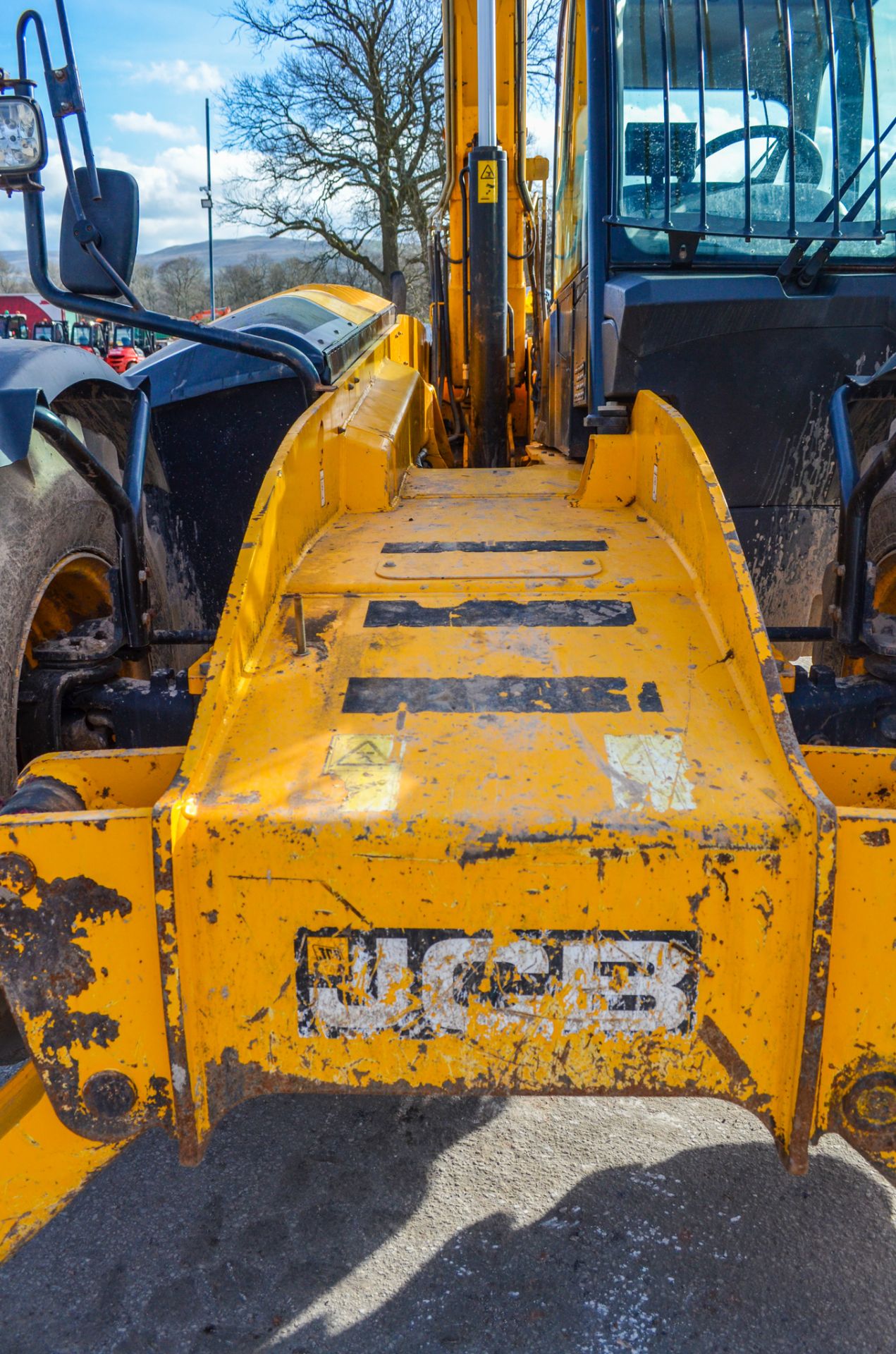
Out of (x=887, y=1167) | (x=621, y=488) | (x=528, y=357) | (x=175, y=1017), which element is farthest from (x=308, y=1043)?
(x=528, y=357)

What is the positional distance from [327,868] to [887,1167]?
1.00 metres

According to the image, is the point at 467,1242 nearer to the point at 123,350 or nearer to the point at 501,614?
the point at 501,614

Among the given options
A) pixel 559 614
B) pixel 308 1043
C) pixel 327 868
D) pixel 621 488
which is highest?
pixel 621 488

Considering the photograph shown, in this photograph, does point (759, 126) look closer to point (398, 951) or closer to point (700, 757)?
point (700, 757)

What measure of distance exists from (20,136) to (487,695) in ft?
4.57

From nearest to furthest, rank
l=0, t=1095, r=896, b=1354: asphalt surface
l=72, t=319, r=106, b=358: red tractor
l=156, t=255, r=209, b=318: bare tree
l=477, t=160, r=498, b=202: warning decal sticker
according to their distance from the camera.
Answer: l=0, t=1095, r=896, b=1354: asphalt surface, l=477, t=160, r=498, b=202: warning decal sticker, l=72, t=319, r=106, b=358: red tractor, l=156, t=255, r=209, b=318: bare tree

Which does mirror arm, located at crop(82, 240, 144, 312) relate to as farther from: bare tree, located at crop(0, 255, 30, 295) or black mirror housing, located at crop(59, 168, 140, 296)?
bare tree, located at crop(0, 255, 30, 295)

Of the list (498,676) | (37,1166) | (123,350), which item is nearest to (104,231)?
(498,676)

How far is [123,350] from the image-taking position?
21.8 metres

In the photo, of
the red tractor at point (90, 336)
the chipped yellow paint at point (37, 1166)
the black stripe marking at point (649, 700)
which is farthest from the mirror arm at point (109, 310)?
the red tractor at point (90, 336)

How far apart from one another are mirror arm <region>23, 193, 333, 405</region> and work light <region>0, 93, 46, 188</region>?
0.16m

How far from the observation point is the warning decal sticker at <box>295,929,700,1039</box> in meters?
1.50

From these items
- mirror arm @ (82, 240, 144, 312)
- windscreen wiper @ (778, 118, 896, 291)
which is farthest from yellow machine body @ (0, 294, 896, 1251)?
windscreen wiper @ (778, 118, 896, 291)

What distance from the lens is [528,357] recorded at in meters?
5.98
